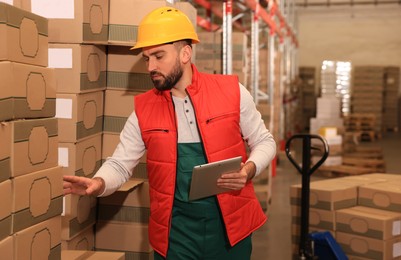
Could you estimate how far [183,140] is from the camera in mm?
2895

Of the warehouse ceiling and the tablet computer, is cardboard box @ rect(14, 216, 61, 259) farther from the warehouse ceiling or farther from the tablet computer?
the warehouse ceiling

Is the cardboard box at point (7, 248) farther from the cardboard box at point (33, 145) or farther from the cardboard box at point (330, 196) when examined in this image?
the cardboard box at point (330, 196)

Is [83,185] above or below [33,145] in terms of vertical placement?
below

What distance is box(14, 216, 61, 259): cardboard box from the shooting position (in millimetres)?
2561

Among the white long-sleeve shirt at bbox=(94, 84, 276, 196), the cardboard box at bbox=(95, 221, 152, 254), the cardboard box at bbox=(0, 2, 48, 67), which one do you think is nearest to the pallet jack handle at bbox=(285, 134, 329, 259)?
the cardboard box at bbox=(95, 221, 152, 254)

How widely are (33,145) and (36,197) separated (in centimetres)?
23

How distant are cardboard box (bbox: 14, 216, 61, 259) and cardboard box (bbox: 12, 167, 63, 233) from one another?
0.10 feet

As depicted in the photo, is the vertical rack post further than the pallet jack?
Yes

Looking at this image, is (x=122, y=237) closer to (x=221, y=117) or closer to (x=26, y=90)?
(x=221, y=117)

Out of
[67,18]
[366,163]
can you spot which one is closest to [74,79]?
[67,18]

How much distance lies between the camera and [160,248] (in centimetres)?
296

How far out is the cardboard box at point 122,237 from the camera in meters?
4.20

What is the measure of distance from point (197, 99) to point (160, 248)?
0.75 metres

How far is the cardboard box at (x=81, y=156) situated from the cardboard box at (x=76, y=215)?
168 mm
